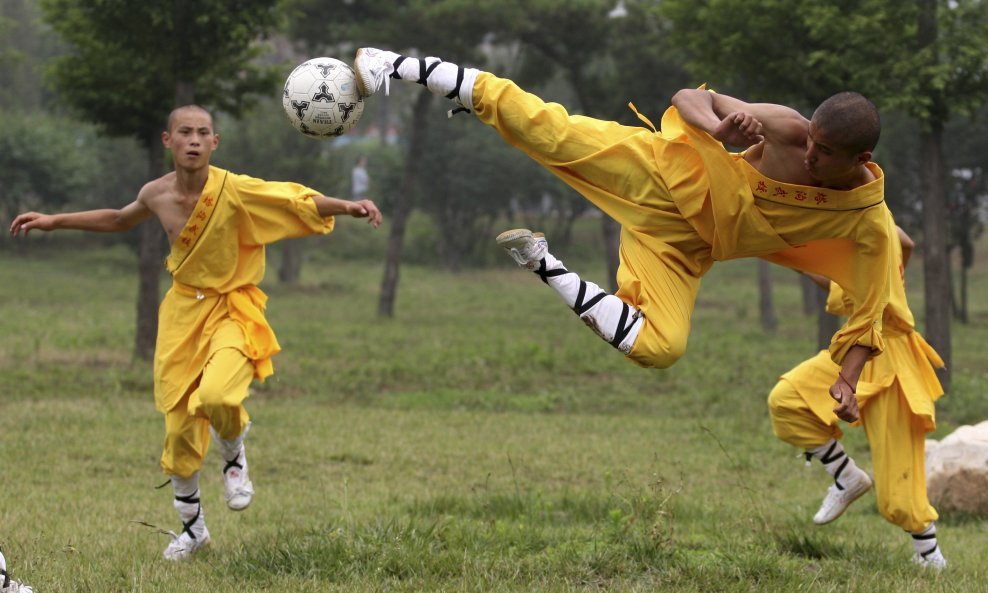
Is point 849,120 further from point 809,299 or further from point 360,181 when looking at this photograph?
point 360,181

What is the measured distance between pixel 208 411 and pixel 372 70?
197 cm

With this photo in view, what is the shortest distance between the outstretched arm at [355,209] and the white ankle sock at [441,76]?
0.79 metres

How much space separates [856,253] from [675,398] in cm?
867

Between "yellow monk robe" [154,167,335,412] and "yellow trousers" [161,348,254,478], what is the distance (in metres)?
0.10

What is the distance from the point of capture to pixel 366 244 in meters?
44.9

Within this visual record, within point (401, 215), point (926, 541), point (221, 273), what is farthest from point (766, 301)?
point (221, 273)

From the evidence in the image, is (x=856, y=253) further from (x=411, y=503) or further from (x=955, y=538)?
(x=411, y=503)

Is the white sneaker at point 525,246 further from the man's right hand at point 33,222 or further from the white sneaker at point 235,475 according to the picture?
the man's right hand at point 33,222

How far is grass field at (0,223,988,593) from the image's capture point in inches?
231

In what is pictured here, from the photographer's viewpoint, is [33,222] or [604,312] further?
[33,222]

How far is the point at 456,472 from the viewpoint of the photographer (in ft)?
33.0

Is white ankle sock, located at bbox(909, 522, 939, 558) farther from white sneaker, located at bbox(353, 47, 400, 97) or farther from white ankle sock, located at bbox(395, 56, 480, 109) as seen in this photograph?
white sneaker, located at bbox(353, 47, 400, 97)

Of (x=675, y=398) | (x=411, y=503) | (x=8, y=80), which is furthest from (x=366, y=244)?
(x=411, y=503)

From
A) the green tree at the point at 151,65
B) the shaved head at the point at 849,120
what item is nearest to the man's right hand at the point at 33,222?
the shaved head at the point at 849,120
